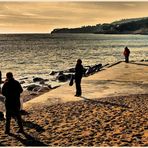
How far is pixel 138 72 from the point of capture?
3005cm

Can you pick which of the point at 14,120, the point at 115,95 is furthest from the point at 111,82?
the point at 14,120

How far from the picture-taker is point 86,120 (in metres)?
13.4

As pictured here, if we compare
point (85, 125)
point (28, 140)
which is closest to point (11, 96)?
point (28, 140)

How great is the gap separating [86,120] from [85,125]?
2.35 ft

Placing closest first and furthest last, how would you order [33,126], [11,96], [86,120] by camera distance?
1. [11,96]
2. [33,126]
3. [86,120]

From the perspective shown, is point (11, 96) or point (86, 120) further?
point (86, 120)

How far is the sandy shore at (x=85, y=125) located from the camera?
10.9 meters

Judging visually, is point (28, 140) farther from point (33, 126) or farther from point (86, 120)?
point (86, 120)

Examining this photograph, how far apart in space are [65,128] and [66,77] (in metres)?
21.8

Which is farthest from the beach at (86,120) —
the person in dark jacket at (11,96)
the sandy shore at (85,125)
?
the person in dark jacket at (11,96)

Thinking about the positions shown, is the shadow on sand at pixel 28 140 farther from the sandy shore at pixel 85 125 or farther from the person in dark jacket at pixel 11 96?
the person in dark jacket at pixel 11 96

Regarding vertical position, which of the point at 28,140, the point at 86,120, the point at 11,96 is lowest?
the point at 28,140

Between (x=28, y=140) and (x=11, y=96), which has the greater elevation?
(x=11, y=96)

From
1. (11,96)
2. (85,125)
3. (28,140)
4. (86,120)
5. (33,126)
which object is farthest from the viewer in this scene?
(86,120)
